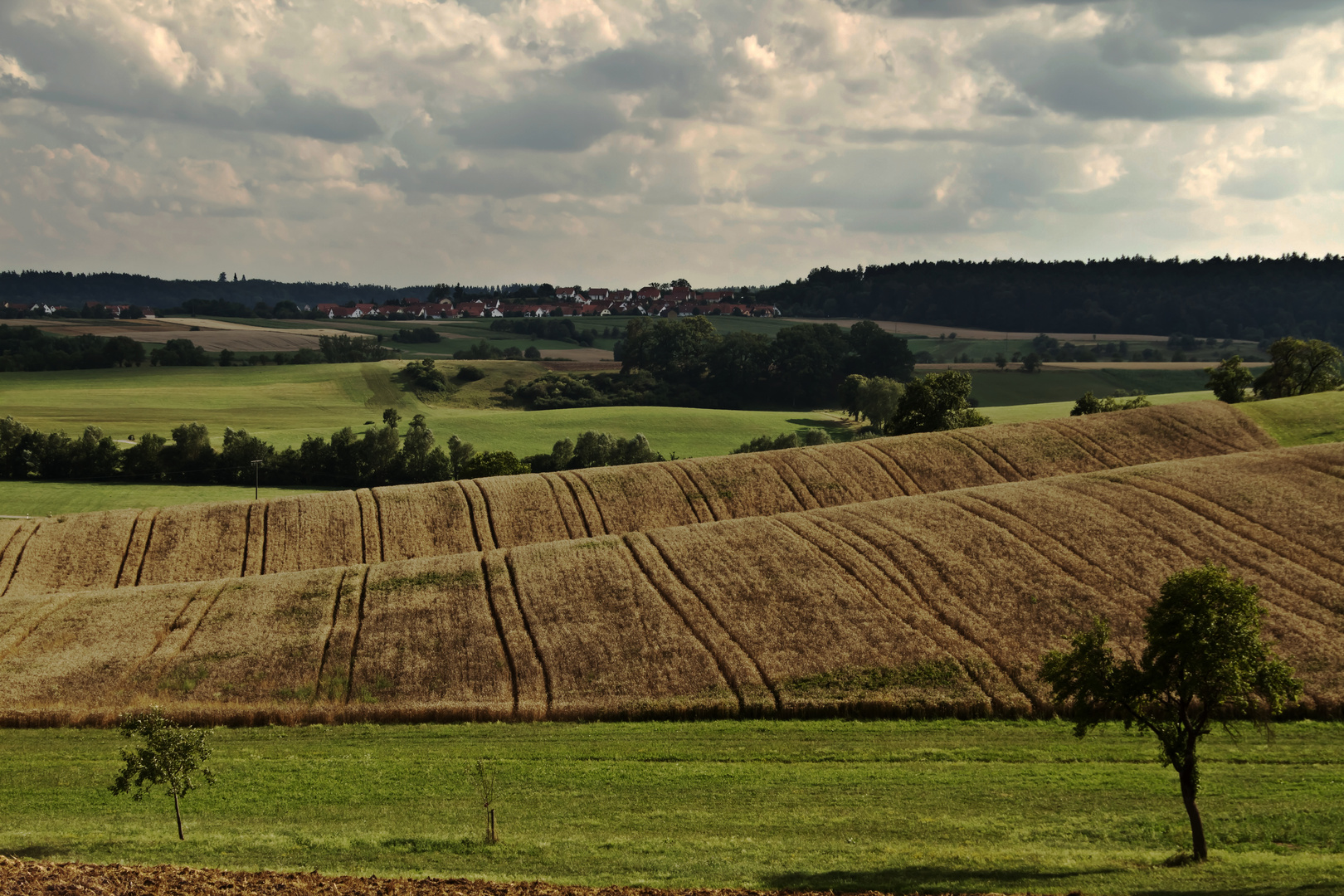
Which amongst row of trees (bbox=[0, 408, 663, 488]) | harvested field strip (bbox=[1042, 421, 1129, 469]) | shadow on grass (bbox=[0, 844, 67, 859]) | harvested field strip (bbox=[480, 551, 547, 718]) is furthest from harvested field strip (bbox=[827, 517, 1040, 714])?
row of trees (bbox=[0, 408, 663, 488])

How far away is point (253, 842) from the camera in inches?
984

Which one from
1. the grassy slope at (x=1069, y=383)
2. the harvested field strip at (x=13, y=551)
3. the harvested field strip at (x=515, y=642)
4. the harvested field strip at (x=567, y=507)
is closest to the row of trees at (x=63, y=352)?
the harvested field strip at (x=13, y=551)

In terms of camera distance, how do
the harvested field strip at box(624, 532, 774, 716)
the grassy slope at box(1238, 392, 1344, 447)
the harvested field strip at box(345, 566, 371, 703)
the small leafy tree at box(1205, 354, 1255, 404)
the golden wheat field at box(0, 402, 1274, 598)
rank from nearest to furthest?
1. the harvested field strip at box(624, 532, 774, 716)
2. the harvested field strip at box(345, 566, 371, 703)
3. the golden wheat field at box(0, 402, 1274, 598)
4. the grassy slope at box(1238, 392, 1344, 447)
5. the small leafy tree at box(1205, 354, 1255, 404)

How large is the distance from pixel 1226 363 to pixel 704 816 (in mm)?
81464

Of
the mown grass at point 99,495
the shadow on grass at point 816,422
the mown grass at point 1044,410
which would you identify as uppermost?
the mown grass at point 1044,410

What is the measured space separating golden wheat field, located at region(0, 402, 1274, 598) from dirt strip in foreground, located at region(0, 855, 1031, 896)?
3326 cm

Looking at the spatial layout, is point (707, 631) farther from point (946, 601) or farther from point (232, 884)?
point (232, 884)

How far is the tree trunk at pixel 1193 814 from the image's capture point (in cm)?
2366

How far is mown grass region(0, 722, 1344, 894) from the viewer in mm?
23297

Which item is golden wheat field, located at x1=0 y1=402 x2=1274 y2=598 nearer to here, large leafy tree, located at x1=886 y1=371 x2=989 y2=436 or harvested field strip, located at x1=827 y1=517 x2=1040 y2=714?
large leafy tree, located at x1=886 y1=371 x2=989 y2=436

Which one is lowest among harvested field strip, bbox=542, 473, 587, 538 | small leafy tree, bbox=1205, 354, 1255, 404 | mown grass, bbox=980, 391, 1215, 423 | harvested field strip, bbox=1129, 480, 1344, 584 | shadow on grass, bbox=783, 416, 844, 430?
harvested field strip, bbox=542, 473, 587, 538

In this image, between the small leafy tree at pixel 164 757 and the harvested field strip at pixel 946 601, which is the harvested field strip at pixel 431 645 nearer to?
the small leafy tree at pixel 164 757

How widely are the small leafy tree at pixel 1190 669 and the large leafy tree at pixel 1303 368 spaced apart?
8236cm

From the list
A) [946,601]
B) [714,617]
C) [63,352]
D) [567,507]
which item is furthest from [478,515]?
[63,352]
